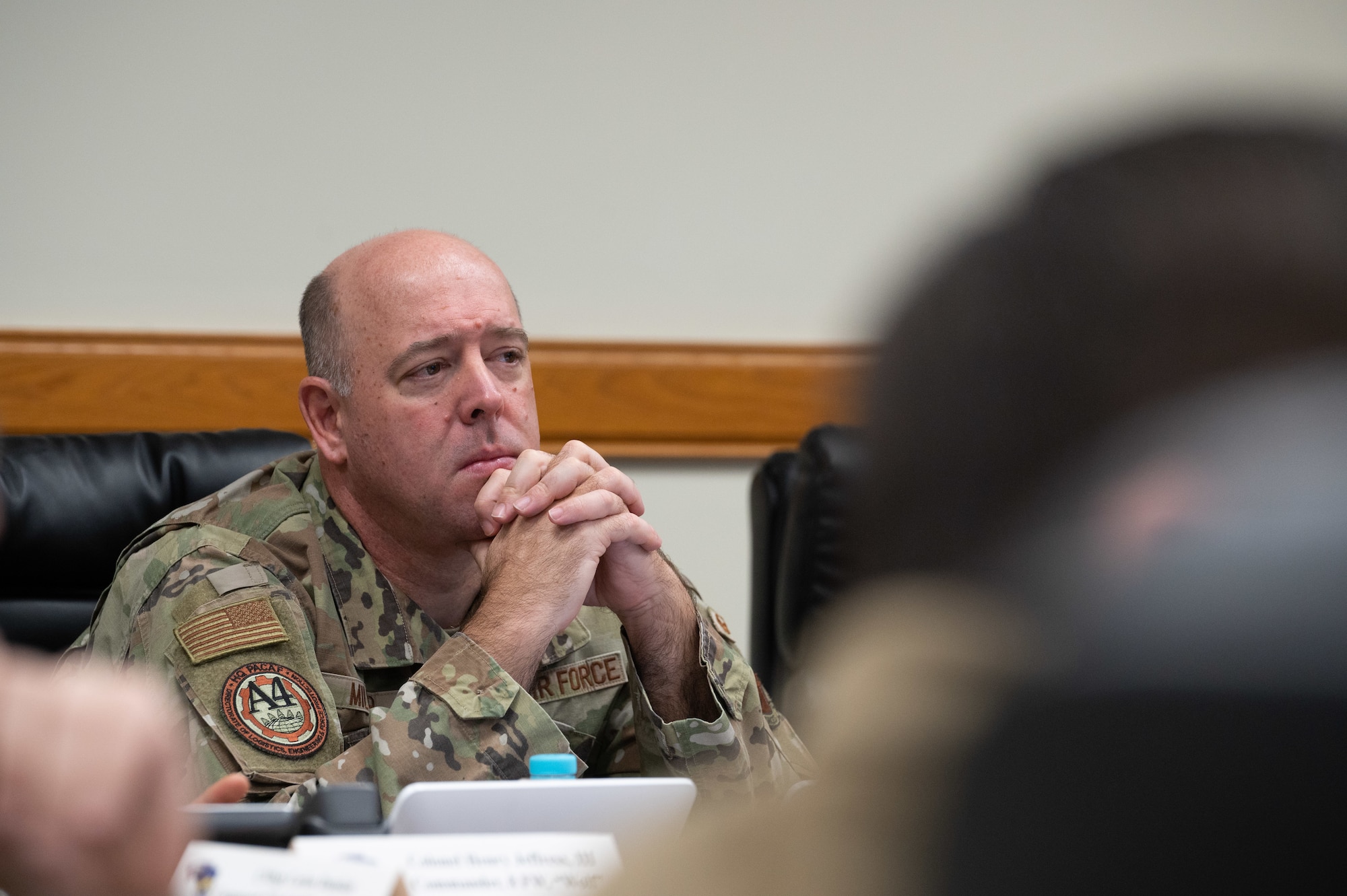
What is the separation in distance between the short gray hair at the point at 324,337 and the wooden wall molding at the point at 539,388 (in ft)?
2.69

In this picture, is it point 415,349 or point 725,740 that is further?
point 415,349

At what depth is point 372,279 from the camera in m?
1.67

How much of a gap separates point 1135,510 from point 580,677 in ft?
4.32

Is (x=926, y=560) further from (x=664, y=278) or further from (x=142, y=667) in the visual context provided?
(x=664, y=278)

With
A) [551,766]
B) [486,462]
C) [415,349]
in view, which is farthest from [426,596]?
[551,766]

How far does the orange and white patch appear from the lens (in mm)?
1594

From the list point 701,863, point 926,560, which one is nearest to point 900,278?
point 926,560

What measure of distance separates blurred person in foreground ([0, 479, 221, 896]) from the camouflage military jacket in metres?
0.73

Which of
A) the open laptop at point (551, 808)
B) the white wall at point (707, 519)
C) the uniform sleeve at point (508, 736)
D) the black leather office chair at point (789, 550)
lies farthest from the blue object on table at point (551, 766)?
the white wall at point (707, 519)

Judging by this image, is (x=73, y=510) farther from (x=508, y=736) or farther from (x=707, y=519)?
(x=707, y=519)

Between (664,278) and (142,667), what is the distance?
5.57 feet

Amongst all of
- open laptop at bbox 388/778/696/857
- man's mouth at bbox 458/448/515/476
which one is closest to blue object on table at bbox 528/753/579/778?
open laptop at bbox 388/778/696/857

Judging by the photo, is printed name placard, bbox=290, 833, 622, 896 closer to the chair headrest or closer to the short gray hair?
the short gray hair

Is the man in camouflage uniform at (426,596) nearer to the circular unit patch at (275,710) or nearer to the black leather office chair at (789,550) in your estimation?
the circular unit patch at (275,710)
